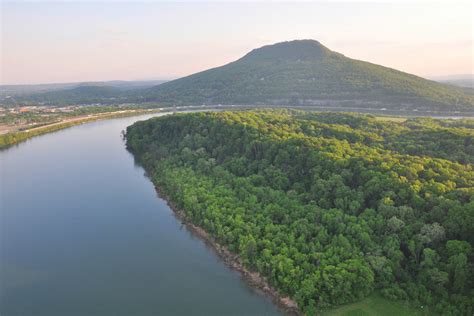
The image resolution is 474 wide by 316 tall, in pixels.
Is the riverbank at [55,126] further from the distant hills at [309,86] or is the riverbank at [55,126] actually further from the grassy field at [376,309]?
the grassy field at [376,309]

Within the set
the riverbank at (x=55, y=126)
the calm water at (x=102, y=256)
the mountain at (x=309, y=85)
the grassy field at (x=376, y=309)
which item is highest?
the mountain at (x=309, y=85)

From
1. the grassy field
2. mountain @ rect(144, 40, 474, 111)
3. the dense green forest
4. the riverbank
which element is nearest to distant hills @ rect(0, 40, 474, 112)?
mountain @ rect(144, 40, 474, 111)

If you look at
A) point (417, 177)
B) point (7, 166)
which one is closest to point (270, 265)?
point (417, 177)

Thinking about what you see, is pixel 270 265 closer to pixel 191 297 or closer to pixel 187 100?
pixel 191 297

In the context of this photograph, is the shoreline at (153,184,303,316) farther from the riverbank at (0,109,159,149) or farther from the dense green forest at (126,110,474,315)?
the riverbank at (0,109,159,149)

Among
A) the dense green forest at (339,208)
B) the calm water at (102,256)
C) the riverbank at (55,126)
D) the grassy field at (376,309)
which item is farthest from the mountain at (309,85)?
the grassy field at (376,309)

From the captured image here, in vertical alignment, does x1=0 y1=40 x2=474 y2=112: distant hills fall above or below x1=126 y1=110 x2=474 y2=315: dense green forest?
above
